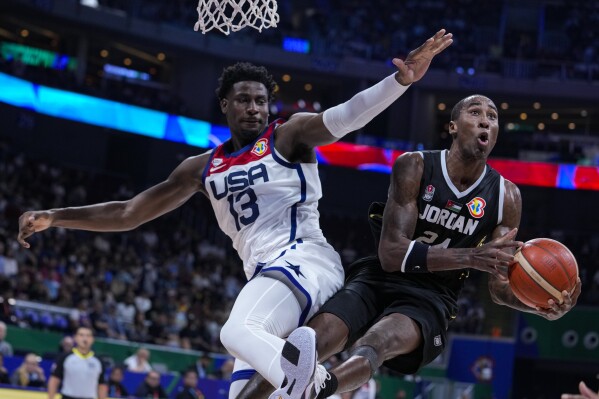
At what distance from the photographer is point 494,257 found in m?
5.54

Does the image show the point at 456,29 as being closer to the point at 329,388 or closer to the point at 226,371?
Answer: the point at 226,371

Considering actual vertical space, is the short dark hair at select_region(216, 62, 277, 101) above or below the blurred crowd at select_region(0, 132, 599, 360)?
above

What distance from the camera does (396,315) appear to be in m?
5.96

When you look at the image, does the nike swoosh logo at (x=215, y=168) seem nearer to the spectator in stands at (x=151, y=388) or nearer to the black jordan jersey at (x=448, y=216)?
Result: the black jordan jersey at (x=448, y=216)

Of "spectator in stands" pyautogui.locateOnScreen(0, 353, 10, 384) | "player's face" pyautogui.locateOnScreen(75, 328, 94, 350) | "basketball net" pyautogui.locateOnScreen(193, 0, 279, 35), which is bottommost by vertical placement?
"spectator in stands" pyautogui.locateOnScreen(0, 353, 10, 384)

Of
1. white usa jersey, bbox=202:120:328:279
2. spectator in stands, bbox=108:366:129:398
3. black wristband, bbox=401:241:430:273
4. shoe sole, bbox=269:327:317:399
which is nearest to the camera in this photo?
shoe sole, bbox=269:327:317:399

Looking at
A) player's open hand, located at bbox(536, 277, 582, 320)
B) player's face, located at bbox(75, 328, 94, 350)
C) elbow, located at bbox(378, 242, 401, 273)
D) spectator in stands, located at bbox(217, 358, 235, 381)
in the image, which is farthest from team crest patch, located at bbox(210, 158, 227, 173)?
spectator in stands, located at bbox(217, 358, 235, 381)

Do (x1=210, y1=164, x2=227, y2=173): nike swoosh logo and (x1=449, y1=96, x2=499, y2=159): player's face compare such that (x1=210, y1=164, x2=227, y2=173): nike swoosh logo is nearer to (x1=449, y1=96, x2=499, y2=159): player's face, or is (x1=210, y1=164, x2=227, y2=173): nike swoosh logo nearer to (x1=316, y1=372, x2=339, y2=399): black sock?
(x1=449, y1=96, x2=499, y2=159): player's face

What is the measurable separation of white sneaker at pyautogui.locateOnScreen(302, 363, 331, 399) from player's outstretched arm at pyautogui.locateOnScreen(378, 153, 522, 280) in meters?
1.07

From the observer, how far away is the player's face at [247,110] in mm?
6492

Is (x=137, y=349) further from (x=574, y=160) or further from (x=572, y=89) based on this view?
(x=572, y=89)

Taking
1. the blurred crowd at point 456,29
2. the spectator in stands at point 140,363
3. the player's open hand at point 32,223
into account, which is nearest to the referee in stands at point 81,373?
the spectator in stands at point 140,363

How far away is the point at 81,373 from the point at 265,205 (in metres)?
7.85

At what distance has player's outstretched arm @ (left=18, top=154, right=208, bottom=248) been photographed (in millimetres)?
6914
